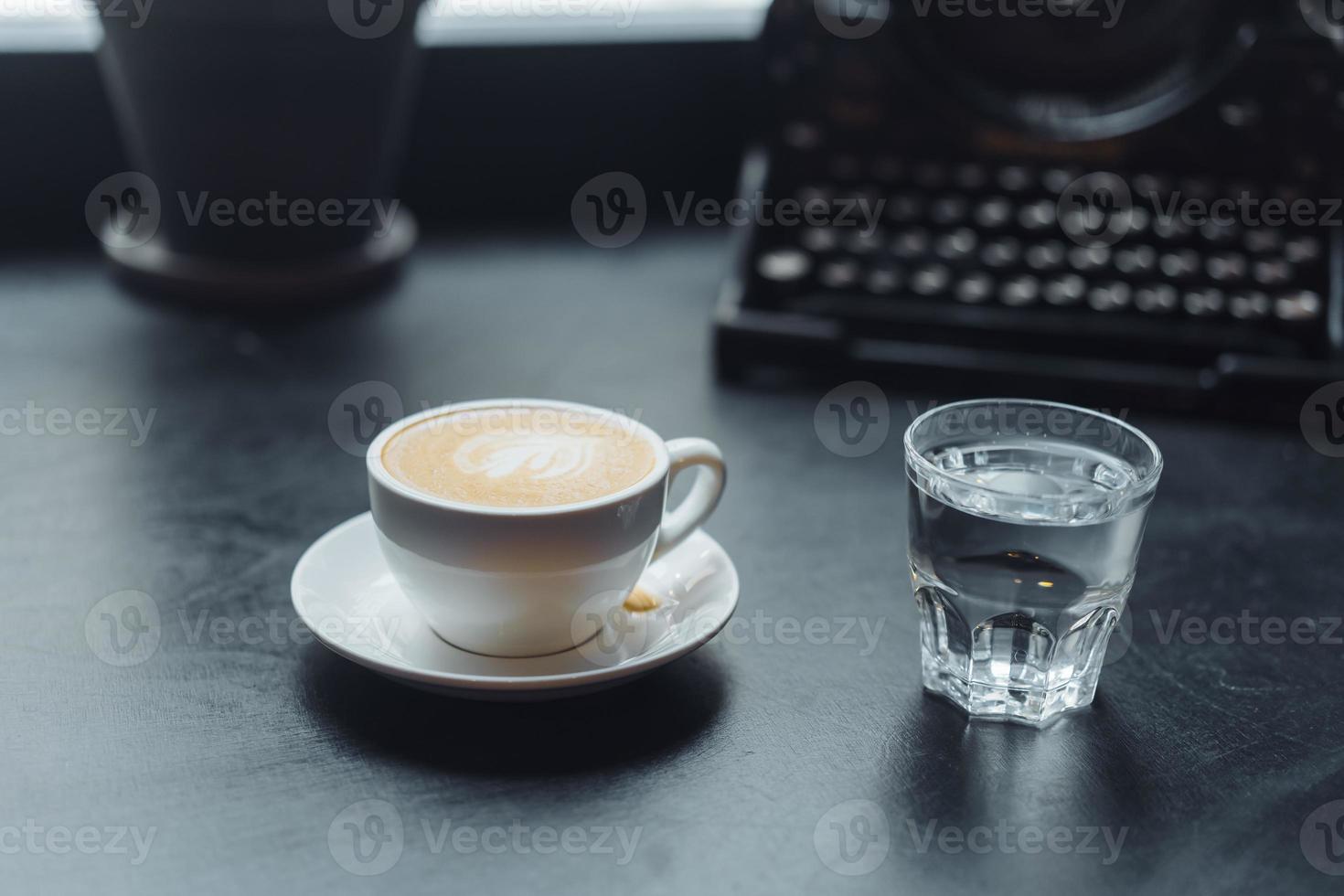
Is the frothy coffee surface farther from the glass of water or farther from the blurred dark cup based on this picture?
the blurred dark cup

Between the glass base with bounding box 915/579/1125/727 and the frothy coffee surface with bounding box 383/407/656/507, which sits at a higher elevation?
the frothy coffee surface with bounding box 383/407/656/507

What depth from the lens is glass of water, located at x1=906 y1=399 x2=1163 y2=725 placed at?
0.67 m

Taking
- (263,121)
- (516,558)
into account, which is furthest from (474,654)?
(263,121)

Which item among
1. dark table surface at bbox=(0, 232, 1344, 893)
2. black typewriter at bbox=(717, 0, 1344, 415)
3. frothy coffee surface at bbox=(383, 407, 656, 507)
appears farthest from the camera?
black typewriter at bbox=(717, 0, 1344, 415)

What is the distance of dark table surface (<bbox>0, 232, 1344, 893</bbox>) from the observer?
23.6 inches

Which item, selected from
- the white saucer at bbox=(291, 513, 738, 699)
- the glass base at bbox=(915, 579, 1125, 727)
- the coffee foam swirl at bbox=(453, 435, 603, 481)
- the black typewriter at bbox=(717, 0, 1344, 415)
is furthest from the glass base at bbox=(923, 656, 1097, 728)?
the black typewriter at bbox=(717, 0, 1344, 415)

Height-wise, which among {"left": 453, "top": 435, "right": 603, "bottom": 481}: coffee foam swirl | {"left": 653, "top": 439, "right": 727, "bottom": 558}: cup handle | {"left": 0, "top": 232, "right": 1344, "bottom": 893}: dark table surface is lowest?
{"left": 0, "top": 232, "right": 1344, "bottom": 893}: dark table surface

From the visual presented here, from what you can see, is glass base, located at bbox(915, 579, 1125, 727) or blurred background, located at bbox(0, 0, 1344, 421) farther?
blurred background, located at bbox(0, 0, 1344, 421)

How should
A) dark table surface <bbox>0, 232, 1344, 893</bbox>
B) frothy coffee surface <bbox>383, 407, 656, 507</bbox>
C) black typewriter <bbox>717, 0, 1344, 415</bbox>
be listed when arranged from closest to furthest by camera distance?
dark table surface <bbox>0, 232, 1344, 893</bbox>
frothy coffee surface <bbox>383, 407, 656, 507</bbox>
black typewriter <bbox>717, 0, 1344, 415</bbox>

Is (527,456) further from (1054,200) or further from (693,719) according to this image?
(1054,200)

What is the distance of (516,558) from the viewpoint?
0.67 meters

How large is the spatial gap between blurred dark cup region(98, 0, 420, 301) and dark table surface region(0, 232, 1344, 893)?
0.25 metres

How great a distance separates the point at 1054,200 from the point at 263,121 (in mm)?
752

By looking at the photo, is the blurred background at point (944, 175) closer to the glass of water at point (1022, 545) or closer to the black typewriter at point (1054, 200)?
the black typewriter at point (1054, 200)
